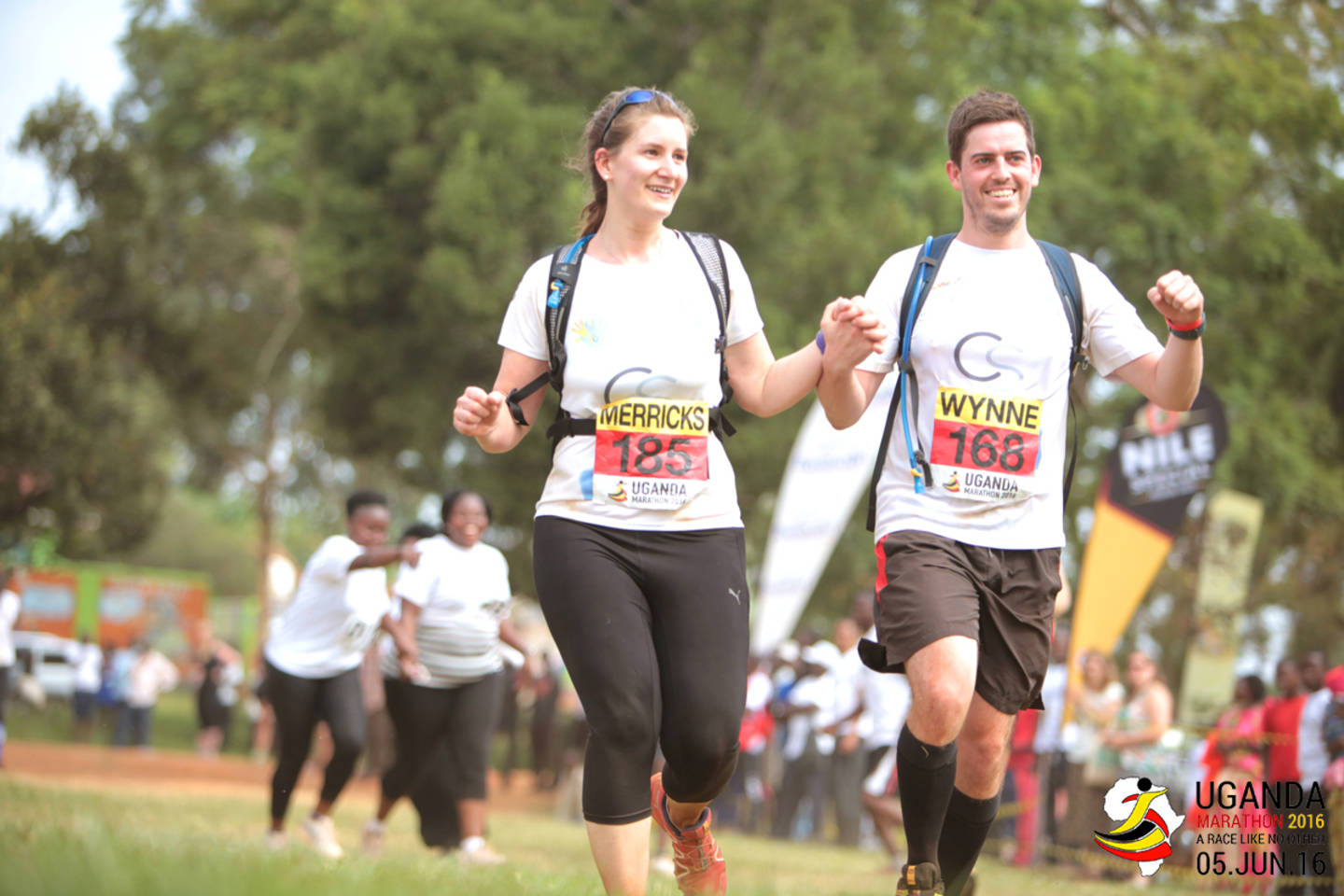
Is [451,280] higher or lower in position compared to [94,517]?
higher

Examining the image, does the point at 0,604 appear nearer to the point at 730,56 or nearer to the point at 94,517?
the point at 94,517

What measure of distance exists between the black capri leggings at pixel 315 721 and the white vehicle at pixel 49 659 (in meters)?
29.3

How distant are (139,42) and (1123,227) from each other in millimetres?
19236

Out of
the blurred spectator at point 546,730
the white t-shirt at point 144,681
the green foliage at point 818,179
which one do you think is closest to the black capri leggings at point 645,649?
the green foliage at point 818,179

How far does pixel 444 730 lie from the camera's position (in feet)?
28.5

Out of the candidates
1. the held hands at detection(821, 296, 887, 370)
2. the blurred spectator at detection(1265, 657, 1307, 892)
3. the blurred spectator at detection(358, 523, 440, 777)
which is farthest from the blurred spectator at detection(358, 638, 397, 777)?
the held hands at detection(821, 296, 887, 370)

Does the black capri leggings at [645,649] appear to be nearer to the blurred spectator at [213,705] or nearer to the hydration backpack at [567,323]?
the hydration backpack at [567,323]

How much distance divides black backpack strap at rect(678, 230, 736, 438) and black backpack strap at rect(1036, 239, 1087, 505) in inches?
43.8

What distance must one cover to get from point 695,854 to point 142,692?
24843mm

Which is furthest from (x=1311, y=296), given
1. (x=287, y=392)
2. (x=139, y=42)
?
(x=287, y=392)

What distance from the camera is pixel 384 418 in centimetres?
2178

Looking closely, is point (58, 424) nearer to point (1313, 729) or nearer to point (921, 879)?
point (1313, 729)

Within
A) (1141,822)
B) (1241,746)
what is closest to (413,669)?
(1141,822)

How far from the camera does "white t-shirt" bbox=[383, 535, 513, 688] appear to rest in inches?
337
